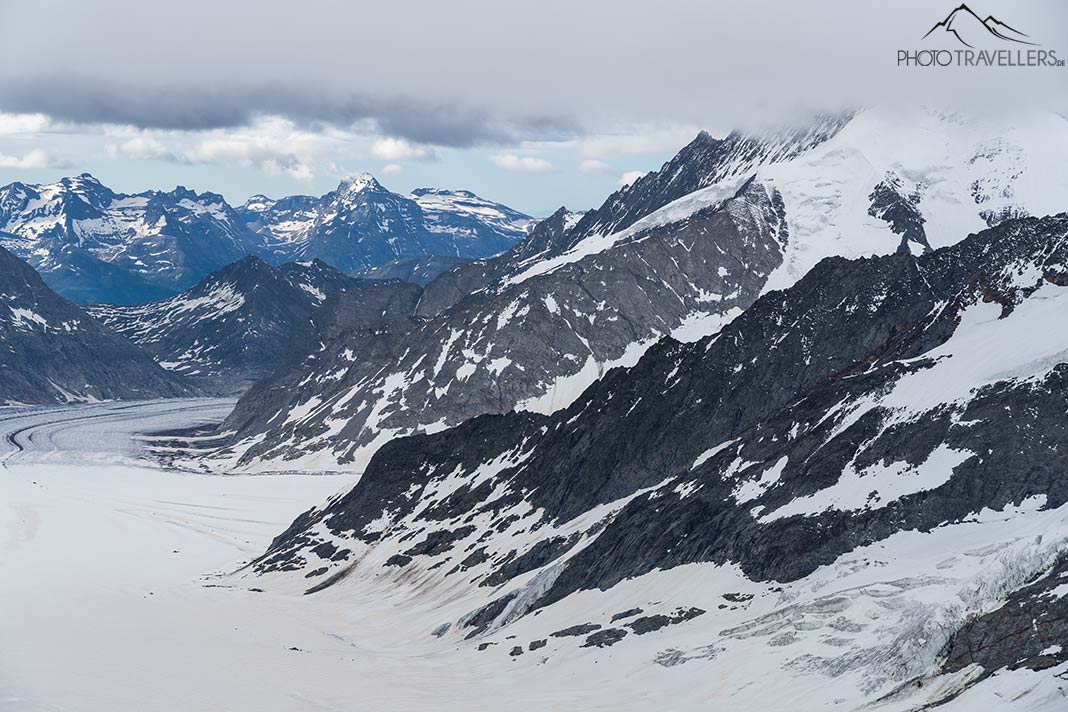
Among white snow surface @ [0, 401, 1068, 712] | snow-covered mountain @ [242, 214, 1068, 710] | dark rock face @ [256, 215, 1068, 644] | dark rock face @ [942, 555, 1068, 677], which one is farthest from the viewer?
dark rock face @ [256, 215, 1068, 644]

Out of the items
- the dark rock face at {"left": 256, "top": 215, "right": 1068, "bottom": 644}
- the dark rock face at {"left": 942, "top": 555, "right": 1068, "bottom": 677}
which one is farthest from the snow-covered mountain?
the dark rock face at {"left": 256, "top": 215, "right": 1068, "bottom": 644}

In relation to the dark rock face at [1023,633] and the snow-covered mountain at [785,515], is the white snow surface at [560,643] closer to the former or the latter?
the snow-covered mountain at [785,515]

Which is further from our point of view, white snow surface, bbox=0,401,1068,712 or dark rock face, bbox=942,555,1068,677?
white snow surface, bbox=0,401,1068,712

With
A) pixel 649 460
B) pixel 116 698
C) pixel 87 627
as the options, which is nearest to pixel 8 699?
pixel 116 698

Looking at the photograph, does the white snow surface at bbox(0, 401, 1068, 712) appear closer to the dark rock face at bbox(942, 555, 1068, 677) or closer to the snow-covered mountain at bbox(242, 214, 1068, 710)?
the snow-covered mountain at bbox(242, 214, 1068, 710)

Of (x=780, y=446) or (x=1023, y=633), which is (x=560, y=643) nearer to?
(x=780, y=446)

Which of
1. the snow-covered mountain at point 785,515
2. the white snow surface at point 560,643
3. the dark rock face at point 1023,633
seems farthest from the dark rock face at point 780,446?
the white snow surface at point 560,643

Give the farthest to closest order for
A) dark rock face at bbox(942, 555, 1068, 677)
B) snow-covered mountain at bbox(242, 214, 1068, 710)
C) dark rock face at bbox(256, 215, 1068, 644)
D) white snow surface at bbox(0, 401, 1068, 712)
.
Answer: dark rock face at bbox(256, 215, 1068, 644)
snow-covered mountain at bbox(242, 214, 1068, 710)
white snow surface at bbox(0, 401, 1068, 712)
dark rock face at bbox(942, 555, 1068, 677)
